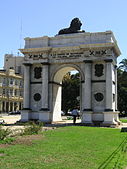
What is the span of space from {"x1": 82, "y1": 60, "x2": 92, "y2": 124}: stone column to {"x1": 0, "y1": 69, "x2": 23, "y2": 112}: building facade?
48888mm

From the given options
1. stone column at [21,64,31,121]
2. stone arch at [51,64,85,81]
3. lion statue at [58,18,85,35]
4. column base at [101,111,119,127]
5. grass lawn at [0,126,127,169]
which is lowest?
grass lawn at [0,126,127,169]

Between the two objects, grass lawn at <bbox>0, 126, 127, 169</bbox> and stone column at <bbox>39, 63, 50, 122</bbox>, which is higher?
stone column at <bbox>39, 63, 50, 122</bbox>

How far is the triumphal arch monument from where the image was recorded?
85.8 feet

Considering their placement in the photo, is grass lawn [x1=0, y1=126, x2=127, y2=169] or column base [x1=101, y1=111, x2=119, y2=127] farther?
column base [x1=101, y1=111, x2=119, y2=127]

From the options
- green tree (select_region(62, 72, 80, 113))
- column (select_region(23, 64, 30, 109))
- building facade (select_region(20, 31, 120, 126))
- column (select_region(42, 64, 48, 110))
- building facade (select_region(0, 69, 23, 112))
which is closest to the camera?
building facade (select_region(20, 31, 120, 126))

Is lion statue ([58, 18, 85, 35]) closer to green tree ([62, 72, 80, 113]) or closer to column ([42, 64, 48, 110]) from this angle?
column ([42, 64, 48, 110])

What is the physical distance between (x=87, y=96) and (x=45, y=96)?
4.63m

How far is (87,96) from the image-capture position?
26406 mm

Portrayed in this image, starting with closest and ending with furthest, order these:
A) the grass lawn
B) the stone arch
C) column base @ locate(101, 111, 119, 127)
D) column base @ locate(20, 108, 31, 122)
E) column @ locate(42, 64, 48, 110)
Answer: the grass lawn → column base @ locate(101, 111, 119, 127) → the stone arch → column @ locate(42, 64, 48, 110) → column base @ locate(20, 108, 31, 122)

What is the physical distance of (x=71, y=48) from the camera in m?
27.4

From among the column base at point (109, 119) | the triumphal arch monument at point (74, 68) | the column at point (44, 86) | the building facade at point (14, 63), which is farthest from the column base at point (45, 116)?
the building facade at point (14, 63)

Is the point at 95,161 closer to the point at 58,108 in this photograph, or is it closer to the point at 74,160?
the point at 74,160

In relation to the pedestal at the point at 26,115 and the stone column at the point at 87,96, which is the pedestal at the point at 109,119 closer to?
the stone column at the point at 87,96

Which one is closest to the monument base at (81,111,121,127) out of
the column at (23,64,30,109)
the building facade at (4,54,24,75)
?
the column at (23,64,30,109)
